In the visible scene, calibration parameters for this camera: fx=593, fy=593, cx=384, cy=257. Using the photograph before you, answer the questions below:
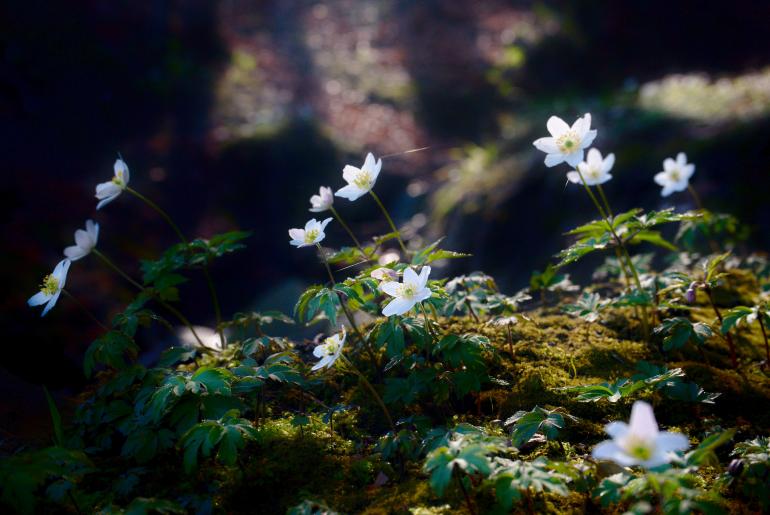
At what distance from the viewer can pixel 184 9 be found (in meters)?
10.4

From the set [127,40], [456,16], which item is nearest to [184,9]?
[127,40]

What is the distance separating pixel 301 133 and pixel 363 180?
6394 mm

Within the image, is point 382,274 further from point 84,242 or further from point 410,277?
point 84,242

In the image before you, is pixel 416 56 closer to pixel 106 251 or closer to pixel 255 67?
pixel 255 67

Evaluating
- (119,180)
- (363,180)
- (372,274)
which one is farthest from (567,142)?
(119,180)

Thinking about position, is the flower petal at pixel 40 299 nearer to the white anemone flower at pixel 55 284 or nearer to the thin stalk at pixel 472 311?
the white anemone flower at pixel 55 284

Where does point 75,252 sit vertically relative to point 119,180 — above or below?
below

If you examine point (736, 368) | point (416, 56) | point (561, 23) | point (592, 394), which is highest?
point (416, 56)

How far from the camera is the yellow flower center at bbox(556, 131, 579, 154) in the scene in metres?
2.26

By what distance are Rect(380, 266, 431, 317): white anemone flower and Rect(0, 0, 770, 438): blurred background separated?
160cm

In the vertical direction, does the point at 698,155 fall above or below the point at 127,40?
below

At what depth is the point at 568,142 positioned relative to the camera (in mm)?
2266

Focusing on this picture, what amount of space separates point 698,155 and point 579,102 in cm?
386

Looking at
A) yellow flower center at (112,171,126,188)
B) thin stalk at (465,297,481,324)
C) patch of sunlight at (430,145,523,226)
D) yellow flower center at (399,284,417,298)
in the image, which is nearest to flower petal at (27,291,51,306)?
yellow flower center at (112,171,126,188)
